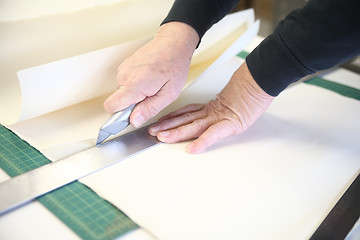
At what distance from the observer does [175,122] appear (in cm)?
89

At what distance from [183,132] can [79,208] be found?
306mm

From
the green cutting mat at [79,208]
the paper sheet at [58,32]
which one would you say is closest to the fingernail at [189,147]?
the green cutting mat at [79,208]

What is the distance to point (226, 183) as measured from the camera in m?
0.72

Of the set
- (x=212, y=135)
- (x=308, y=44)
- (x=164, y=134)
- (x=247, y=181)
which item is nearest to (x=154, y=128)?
(x=164, y=134)

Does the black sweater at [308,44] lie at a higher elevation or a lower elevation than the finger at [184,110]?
higher

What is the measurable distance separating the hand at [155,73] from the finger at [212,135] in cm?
12

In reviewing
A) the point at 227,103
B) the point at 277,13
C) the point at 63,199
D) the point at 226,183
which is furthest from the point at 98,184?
the point at 277,13

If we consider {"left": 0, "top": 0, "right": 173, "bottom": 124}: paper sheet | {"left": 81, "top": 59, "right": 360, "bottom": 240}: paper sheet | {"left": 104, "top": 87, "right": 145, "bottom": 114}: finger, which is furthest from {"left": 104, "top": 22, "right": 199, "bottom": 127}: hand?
{"left": 0, "top": 0, "right": 173, "bottom": 124}: paper sheet

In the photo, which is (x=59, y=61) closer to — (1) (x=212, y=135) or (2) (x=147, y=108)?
(2) (x=147, y=108)

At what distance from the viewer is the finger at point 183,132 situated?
848 millimetres

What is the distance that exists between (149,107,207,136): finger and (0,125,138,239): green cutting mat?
24cm

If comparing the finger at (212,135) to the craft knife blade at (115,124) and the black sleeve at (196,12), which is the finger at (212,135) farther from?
the black sleeve at (196,12)

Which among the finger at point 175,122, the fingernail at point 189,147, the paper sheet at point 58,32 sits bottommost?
the fingernail at point 189,147

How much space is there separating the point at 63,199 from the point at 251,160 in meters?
0.39
